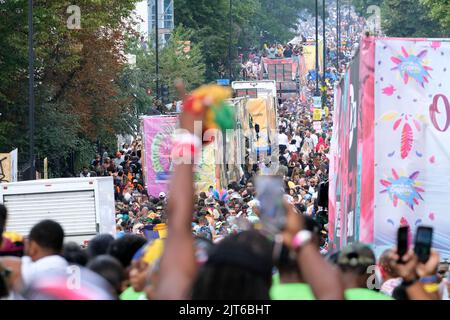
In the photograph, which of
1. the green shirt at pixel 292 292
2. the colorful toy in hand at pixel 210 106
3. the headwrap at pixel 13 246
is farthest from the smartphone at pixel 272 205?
the headwrap at pixel 13 246

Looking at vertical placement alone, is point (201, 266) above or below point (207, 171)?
above

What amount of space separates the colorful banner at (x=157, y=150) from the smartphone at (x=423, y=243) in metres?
25.9

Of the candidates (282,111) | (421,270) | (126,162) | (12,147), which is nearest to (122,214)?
(12,147)

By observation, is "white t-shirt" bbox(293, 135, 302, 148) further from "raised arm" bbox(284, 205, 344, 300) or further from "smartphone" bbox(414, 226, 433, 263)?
"raised arm" bbox(284, 205, 344, 300)

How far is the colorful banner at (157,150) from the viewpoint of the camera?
109 feet

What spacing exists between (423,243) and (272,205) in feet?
3.91

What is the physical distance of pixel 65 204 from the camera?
840 inches

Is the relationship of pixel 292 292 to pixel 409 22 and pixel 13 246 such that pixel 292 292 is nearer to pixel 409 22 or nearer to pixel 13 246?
pixel 13 246

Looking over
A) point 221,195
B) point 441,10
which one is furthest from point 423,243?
point 441,10

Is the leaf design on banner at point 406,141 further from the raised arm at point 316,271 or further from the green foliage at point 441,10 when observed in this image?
the green foliage at point 441,10

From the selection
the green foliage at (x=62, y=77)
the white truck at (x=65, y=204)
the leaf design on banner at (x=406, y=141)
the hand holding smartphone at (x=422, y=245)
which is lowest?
the white truck at (x=65, y=204)

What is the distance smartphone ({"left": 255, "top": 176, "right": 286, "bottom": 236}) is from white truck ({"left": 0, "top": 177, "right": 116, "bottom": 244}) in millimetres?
15149

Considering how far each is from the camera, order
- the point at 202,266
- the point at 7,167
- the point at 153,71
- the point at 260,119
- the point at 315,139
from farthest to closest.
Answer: the point at 153,71
the point at 315,139
the point at 260,119
the point at 7,167
the point at 202,266

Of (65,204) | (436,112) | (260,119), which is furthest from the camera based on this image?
(260,119)
